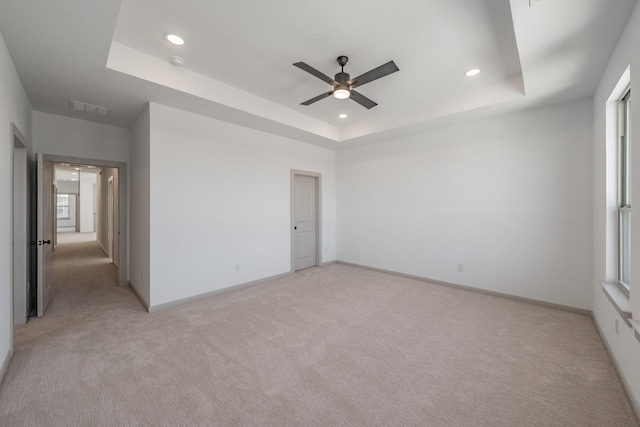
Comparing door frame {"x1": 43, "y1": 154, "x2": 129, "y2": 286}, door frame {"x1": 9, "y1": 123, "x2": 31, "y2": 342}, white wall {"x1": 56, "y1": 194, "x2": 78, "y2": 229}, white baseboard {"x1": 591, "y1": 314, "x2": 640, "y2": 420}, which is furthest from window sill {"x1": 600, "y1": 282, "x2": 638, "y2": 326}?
white wall {"x1": 56, "y1": 194, "x2": 78, "y2": 229}

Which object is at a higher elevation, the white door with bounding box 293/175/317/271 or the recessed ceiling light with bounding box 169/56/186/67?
the recessed ceiling light with bounding box 169/56/186/67

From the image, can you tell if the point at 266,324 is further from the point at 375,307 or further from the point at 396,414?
the point at 396,414

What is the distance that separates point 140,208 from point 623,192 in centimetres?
568

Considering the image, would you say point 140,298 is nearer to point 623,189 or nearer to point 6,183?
point 6,183

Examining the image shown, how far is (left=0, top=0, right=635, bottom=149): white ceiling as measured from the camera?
6.49 feet

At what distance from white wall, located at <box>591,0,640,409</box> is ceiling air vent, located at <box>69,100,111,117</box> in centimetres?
540

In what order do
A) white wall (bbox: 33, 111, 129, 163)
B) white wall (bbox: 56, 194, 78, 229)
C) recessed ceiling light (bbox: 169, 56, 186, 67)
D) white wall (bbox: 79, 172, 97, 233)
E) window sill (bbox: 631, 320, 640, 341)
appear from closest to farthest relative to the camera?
window sill (bbox: 631, 320, 640, 341) < recessed ceiling light (bbox: 169, 56, 186, 67) < white wall (bbox: 33, 111, 129, 163) < white wall (bbox: 79, 172, 97, 233) < white wall (bbox: 56, 194, 78, 229)

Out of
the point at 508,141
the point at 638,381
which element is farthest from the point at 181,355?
the point at 508,141

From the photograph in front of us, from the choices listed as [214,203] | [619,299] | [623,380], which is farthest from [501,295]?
[214,203]

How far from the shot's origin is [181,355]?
2383 mm

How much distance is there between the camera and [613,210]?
2570mm

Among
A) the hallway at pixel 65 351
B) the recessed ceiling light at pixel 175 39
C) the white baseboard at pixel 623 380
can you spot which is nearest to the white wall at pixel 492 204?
the white baseboard at pixel 623 380

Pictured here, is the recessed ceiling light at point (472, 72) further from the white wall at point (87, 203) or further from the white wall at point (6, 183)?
the white wall at point (87, 203)

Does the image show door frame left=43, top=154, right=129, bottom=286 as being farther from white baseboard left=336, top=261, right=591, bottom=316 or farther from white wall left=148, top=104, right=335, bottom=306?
white baseboard left=336, top=261, right=591, bottom=316
